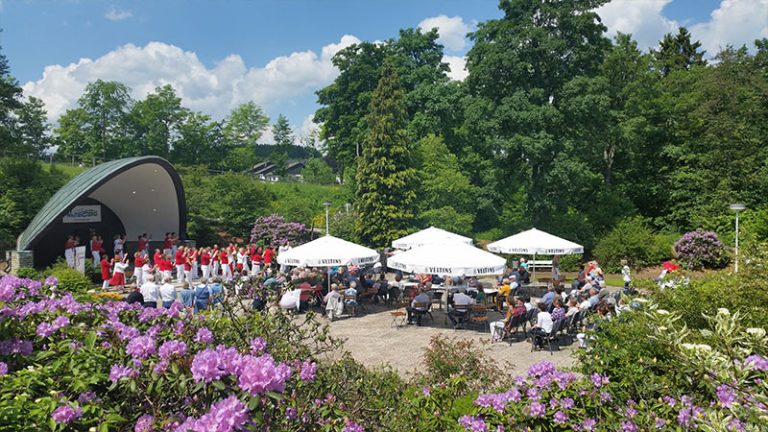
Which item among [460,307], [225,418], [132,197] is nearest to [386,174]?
[132,197]

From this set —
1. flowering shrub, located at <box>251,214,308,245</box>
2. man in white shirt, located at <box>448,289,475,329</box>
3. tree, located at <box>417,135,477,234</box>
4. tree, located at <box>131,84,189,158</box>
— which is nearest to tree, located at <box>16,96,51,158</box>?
tree, located at <box>131,84,189,158</box>

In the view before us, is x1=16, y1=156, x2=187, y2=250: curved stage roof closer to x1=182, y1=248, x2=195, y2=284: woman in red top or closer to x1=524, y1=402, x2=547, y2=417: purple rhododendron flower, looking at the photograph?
x1=182, y1=248, x2=195, y2=284: woman in red top

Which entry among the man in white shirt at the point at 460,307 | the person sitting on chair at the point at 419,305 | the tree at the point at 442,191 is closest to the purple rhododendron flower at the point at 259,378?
the man in white shirt at the point at 460,307

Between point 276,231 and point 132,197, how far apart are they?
287 inches

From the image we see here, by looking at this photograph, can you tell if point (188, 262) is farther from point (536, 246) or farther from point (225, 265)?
point (536, 246)

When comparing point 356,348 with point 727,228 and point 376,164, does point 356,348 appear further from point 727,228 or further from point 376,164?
point 727,228

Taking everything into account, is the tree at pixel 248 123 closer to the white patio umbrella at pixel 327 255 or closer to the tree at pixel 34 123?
the tree at pixel 34 123

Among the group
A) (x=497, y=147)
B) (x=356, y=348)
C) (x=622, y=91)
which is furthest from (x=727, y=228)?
(x=356, y=348)

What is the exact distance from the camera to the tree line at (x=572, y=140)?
24.7 meters

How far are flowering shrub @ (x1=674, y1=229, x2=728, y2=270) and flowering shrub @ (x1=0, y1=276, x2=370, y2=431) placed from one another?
73.1ft

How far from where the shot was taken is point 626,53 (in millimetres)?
30297

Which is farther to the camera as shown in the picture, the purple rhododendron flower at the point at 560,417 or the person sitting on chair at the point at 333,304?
the person sitting on chair at the point at 333,304

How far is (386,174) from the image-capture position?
95.7 feet

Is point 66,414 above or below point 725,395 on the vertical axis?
above
